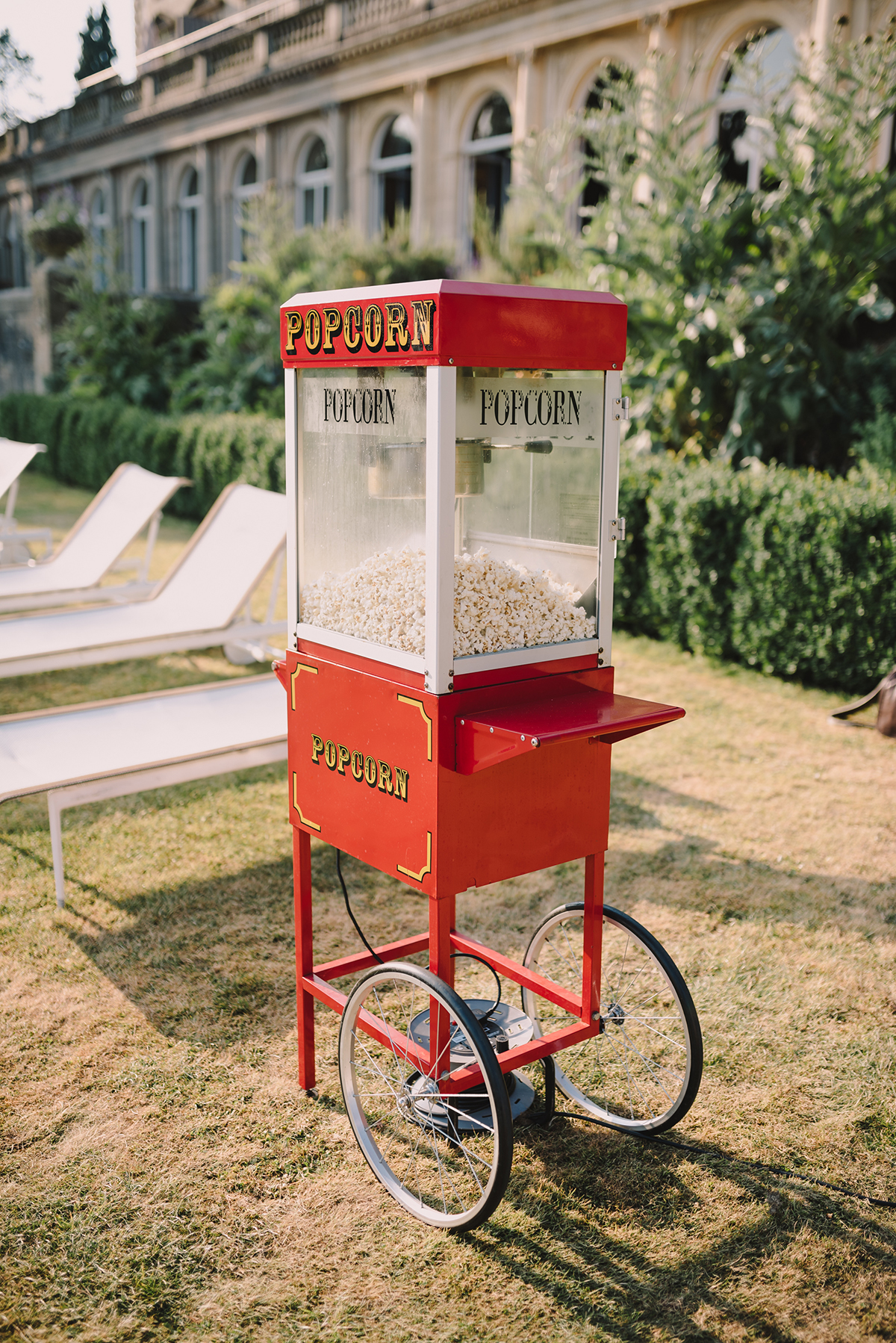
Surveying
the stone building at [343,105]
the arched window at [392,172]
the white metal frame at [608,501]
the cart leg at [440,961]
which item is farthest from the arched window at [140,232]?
the cart leg at [440,961]

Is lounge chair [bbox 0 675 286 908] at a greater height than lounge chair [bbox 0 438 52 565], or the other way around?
lounge chair [bbox 0 438 52 565]

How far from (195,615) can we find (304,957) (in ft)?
12.4

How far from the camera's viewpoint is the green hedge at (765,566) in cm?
633

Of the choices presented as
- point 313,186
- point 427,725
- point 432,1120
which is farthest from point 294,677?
point 313,186

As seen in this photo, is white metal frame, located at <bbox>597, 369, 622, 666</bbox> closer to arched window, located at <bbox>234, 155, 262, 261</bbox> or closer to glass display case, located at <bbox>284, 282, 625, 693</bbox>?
glass display case, located at <bbox>284, 282, 625, 693</bbox>

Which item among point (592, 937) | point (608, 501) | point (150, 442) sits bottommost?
point (592, 937)

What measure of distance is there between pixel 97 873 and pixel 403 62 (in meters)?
17.4

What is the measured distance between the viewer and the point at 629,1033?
3371 mm

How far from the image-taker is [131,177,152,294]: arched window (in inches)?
1118

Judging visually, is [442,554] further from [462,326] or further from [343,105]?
[343,105]

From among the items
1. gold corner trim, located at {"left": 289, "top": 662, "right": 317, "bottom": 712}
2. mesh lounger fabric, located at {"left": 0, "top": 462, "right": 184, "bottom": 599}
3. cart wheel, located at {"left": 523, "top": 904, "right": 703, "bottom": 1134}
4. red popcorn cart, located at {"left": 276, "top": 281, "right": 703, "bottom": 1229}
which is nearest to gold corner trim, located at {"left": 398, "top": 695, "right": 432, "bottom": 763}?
red popcorn cart, located at {"left": 276, "top": 281, "right": 703, "bottom": 1229}

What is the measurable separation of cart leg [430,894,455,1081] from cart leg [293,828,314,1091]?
48 centimetres

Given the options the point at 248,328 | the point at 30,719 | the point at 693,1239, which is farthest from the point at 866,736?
the point at 248,328

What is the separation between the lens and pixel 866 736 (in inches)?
236
